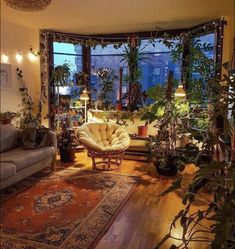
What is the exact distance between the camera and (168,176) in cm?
411

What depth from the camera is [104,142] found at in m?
4.77

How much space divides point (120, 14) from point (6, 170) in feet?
9.06

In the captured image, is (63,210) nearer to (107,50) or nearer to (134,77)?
(134,77)

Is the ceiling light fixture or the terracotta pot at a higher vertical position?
the ceiling light fixture

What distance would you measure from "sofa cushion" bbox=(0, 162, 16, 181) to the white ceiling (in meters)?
2.09

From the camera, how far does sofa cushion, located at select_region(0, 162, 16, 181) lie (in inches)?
121

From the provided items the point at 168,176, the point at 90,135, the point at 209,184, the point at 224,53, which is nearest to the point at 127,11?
the point at 224,53

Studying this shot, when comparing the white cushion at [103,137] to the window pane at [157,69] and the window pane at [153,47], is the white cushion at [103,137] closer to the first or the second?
the window pane at [157,69]

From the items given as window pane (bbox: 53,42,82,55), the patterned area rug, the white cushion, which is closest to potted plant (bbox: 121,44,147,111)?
the white cushion

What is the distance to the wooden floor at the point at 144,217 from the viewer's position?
2373 mm

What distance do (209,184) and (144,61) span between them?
4766mm

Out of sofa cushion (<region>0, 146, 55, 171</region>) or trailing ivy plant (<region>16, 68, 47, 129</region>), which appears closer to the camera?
sofa cushion (<region>0, 146, 55, 171</region>)

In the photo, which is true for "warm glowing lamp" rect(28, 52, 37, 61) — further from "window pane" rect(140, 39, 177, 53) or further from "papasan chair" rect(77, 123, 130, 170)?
"window pane" rect(140, 39, 177, 53)

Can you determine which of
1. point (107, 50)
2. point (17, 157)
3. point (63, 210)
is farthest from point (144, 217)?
point (107, 50)
